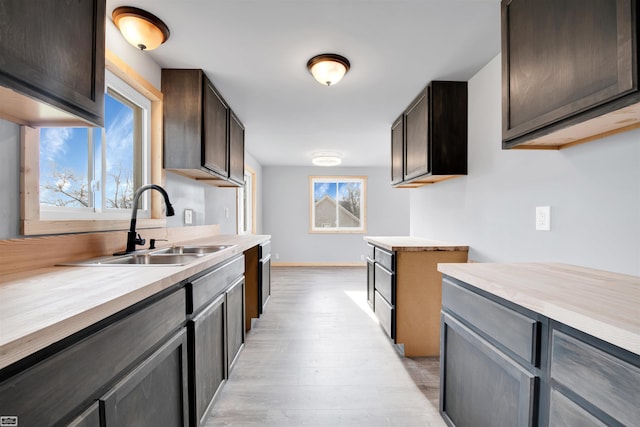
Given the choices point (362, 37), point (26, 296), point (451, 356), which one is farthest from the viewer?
point (362, 37)

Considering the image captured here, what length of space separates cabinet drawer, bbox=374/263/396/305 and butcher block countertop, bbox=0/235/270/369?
1.66 meters

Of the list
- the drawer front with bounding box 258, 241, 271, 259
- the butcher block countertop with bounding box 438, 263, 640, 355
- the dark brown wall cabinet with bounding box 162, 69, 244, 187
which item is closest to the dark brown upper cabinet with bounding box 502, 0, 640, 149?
the butcher block countertop with bounding box 438, 263, 640, 355

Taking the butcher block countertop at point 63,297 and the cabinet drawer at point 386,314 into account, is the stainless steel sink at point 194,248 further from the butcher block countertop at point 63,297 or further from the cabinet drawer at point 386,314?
the cabinet drawer at point 386,314

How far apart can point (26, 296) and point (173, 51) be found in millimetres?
1787

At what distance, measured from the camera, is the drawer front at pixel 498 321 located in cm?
88

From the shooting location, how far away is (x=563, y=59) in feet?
3.59

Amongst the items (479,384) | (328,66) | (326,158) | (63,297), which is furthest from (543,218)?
(326,158)

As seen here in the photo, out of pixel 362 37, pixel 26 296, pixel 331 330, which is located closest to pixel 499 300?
pixel 26 296

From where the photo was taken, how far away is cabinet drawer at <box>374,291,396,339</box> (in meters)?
2.42

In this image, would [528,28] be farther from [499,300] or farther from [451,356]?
[451,356]

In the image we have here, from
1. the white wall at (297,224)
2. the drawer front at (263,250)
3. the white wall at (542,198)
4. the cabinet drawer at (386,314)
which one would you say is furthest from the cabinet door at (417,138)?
the white wall at (297,224)

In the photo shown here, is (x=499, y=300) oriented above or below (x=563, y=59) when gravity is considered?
below

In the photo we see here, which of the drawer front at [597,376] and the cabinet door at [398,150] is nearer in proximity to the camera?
the drawer front at [597,376]

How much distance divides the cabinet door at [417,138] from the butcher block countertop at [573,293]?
53.2 inches
